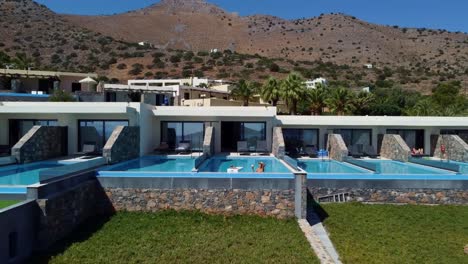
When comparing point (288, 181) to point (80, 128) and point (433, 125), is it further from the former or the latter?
point (433, 125)

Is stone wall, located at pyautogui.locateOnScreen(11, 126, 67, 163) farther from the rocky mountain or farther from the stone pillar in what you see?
the rocky mountain

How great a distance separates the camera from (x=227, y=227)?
472 inches

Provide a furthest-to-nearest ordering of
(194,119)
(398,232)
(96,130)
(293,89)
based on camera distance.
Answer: (293,89), (194,119), (96,130), (398,232)

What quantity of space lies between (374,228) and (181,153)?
1285cm

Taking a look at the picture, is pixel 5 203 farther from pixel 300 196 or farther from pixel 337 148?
pixel 337 148

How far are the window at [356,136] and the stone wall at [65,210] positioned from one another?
16235 mm

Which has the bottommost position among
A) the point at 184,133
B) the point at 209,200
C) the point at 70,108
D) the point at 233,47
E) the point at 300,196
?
the point at 209,200

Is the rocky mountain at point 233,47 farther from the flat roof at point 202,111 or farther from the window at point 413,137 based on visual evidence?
the window at point 413,137

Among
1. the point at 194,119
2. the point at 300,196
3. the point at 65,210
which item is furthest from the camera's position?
the point at 194,119

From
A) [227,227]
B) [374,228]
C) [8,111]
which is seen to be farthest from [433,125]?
[8,111]

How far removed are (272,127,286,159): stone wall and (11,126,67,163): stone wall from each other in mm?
10995

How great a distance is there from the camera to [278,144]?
2111cm

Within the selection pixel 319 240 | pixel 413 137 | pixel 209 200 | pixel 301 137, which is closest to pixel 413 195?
pixel 319 240

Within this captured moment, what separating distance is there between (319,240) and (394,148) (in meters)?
13.5
